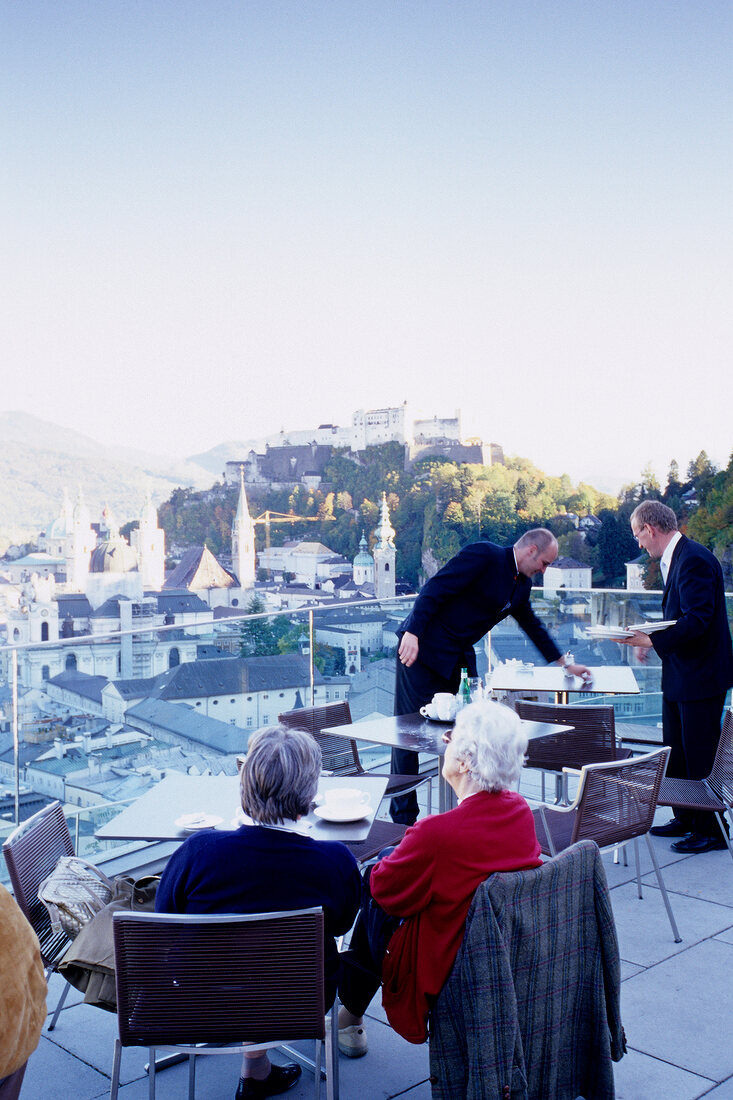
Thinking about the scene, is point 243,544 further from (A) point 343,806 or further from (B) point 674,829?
(A) point 343,806

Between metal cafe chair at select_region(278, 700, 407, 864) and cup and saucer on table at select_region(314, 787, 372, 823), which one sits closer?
cup and saucer on table at select_region(314, 787, 372, 823)

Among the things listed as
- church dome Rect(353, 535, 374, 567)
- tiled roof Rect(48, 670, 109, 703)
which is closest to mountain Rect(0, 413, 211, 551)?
church dome Rect(353, 535, 374, 567)

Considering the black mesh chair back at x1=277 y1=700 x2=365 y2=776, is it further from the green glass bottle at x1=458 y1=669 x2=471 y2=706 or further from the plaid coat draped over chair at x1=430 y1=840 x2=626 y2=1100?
the plaid coat draped over chair at x1=430 y1=840 x2=626 y2=1100

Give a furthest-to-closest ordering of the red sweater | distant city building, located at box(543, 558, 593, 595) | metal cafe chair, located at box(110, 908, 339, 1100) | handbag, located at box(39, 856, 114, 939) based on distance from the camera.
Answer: distant city building, located at box(543, 558, 593, 595) < handbag, located at box(39, 856, 114, 939) < the red sweater < metal cafe chair, located at box(110, 908, 339, 1100)

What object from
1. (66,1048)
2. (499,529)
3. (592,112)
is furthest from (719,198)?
(66,1048)

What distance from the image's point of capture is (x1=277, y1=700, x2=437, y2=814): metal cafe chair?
3926 millimetres

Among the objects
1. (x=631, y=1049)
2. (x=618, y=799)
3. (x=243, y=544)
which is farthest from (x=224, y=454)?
(x=631, y=1049)

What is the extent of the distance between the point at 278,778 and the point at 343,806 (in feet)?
1.98

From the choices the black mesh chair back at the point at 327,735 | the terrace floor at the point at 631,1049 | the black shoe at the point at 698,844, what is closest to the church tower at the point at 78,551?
the black mesh chair back at the point at 327,735

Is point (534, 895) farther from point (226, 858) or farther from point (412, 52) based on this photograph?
point (412, 52)

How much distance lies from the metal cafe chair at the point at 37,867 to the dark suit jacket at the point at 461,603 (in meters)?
1.93

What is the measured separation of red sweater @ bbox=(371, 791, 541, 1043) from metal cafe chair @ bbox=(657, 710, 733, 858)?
5.68 feet

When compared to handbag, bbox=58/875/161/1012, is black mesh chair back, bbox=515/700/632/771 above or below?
above

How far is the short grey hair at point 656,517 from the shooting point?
13.1 ft
